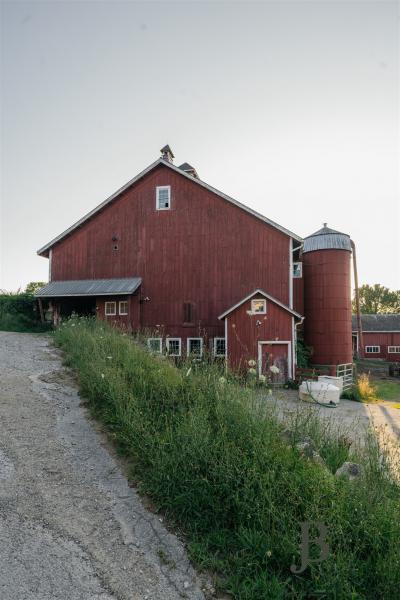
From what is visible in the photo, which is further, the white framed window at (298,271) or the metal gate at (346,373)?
the white framed window at (298,271)

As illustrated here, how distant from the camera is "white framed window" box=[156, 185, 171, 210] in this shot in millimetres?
18219

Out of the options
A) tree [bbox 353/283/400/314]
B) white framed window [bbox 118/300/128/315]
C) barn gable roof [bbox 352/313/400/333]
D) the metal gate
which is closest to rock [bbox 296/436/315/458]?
the metal gate

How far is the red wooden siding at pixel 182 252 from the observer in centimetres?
1698

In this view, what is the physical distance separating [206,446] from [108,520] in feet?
4.28

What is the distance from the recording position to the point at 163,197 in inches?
722

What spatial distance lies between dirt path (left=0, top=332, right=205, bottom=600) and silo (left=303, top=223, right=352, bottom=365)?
611 inches

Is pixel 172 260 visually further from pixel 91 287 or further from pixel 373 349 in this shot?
pixel 373 349

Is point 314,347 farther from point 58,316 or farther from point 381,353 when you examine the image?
point 381,353

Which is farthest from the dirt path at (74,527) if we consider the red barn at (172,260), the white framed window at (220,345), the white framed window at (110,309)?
the white framed window at (110,309)

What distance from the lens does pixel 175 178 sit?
18219 millimetres

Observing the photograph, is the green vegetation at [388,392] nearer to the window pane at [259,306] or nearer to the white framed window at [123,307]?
the window pane at [259,306]

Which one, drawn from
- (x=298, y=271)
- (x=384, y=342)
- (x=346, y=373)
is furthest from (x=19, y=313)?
(x=384, y=342)

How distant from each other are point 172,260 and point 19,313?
31.5 ft

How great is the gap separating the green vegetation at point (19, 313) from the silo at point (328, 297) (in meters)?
14.8
